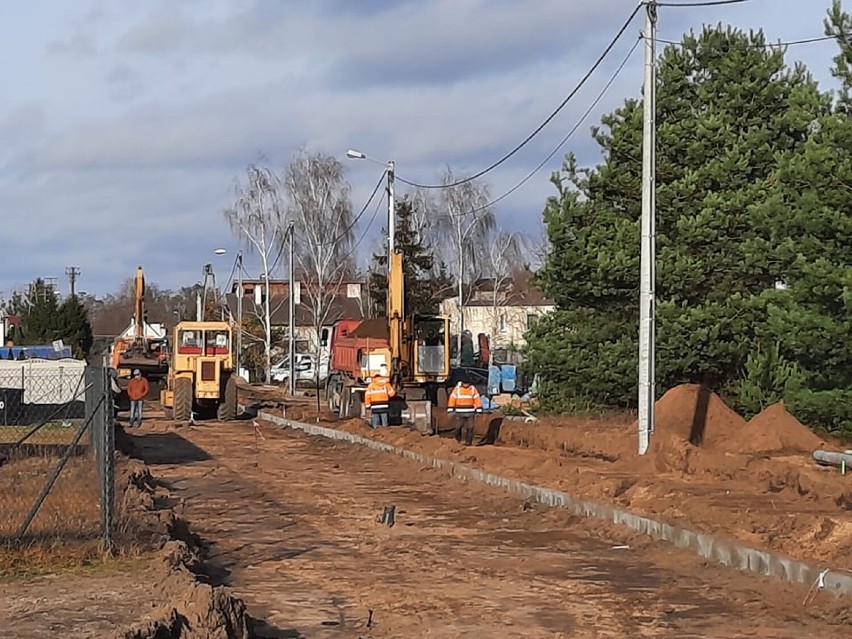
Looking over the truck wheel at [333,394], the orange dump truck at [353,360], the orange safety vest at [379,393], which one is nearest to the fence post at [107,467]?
the orange safety vest at [379,393]

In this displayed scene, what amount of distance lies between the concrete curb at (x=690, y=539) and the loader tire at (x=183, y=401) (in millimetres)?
15746

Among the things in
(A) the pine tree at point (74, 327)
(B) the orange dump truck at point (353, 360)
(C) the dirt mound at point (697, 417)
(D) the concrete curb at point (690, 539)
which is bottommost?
(D) the concrete curb at point (690, 539)

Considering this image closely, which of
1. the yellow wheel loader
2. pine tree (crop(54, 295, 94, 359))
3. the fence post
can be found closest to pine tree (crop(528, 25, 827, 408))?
the yellow wheel loader

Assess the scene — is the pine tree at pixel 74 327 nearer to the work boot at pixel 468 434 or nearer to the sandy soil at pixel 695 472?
the sandy soil at pixel 695 472

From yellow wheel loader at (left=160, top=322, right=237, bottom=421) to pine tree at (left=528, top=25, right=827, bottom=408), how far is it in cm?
1019

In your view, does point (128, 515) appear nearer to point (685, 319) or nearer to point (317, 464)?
point (317, 464)

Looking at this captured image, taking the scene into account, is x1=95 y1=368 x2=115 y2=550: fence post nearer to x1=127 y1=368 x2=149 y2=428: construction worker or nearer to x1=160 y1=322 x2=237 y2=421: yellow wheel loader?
x1=127 y1=368 x2=149 y2=428: construction worker

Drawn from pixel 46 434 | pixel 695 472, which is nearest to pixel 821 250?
pixel 695 472

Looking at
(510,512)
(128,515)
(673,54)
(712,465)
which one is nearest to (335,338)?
(673,54)

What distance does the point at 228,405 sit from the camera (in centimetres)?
3650

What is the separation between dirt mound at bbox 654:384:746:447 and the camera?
2642 cm

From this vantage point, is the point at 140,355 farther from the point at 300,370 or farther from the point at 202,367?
the point at 300,370

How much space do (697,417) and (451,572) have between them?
1605cm

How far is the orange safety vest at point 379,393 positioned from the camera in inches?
1116
